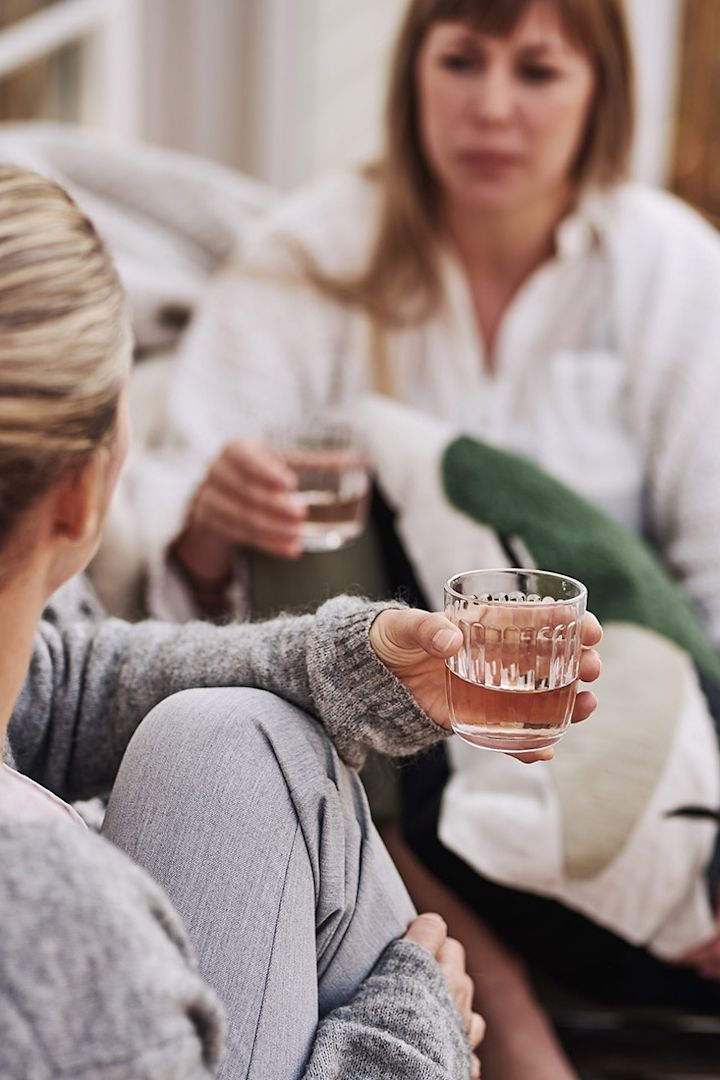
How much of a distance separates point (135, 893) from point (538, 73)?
1.37 meters

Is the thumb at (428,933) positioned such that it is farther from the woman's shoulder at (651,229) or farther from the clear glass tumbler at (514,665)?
the woman's shoulder at (651,229)

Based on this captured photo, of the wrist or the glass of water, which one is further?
the wrist

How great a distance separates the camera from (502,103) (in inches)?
67.7

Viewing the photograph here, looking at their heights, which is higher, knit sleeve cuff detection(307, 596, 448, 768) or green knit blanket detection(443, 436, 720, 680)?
knit sleeve cuff detection(307, 596, 448, 768)

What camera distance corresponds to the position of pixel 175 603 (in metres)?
1.61

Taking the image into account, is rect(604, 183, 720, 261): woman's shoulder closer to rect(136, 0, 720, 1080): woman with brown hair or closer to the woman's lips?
rect(136, 0, 720, 1080): woman with brown hair

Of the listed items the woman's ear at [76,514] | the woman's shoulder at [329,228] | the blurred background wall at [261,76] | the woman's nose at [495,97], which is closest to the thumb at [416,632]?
the woman's ear at [76,514]

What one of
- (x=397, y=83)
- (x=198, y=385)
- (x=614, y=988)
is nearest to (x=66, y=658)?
(x=614, y=988)

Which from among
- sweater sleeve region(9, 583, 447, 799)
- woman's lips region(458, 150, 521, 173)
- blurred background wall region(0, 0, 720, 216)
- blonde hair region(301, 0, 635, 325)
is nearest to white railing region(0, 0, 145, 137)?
blurred background wall region(0, 0, 720, 216)

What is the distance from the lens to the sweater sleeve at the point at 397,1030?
31.7 inches

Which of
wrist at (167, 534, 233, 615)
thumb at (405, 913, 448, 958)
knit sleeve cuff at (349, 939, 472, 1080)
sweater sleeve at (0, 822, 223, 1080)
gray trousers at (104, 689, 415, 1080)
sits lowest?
wrist at (167, 534, 233, 615)

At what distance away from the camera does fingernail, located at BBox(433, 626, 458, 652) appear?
2.59ft

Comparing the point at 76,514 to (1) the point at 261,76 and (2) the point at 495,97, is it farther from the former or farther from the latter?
(1) the point at 261,76

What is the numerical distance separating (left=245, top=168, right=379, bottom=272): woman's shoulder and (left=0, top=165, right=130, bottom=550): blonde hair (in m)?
1.22
